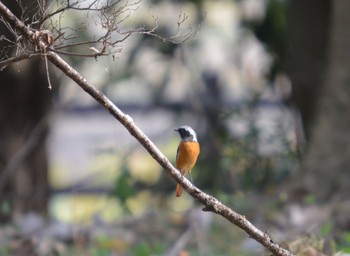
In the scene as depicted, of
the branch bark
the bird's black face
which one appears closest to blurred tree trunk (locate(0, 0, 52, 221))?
the bird's black face

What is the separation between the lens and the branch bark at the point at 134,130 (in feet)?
9.77

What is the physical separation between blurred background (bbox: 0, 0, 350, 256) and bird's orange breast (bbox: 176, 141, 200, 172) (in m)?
0.89

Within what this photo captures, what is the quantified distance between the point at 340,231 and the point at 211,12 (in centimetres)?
444

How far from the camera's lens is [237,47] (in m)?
10.5

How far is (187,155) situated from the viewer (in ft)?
12.9

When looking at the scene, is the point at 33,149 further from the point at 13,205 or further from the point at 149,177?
the point at 149,177

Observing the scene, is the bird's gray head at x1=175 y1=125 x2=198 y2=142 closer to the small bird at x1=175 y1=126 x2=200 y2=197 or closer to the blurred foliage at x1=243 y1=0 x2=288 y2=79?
the small bird at x1=175 y1=126 x2=200 y2=197

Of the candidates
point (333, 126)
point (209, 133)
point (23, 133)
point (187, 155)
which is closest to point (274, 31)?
point (209, 133)

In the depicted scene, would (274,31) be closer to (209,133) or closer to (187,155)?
(209,133)

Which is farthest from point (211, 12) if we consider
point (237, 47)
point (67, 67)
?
point (67, 67)

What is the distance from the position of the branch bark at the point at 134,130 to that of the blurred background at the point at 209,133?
3.54 ft

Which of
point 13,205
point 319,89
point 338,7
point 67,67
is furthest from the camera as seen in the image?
point 13,205

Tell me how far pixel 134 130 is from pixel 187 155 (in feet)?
2.61

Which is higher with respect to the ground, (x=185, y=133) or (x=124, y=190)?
(x=124, y=190)
